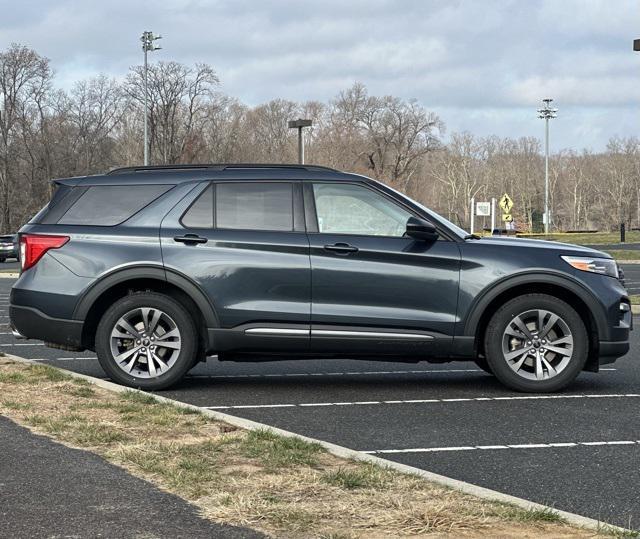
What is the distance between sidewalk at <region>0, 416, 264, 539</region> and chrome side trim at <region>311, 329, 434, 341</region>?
113 inches

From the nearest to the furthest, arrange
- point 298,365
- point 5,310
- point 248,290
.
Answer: point 248,290 → point 298,365 → point 5,310

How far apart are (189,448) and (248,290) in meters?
2.74

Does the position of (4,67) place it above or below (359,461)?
above

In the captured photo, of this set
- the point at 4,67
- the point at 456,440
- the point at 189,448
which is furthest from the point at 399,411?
the point at 4,67

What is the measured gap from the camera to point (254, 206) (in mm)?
8734

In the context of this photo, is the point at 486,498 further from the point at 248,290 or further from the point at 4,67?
the point at 4,67

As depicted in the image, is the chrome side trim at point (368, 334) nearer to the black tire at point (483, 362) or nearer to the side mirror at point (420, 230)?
the black tire at point (483, 362)

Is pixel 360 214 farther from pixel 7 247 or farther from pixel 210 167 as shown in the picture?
pixel 7 247

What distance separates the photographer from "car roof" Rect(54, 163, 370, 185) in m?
8.78

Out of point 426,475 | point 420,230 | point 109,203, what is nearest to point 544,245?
point 420,230

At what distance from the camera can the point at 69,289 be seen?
8.63 m

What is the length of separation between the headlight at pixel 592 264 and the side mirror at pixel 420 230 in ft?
3.66

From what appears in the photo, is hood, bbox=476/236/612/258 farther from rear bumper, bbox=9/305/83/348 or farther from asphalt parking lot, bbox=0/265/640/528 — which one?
rear bumper, bbox=9/305/83/348

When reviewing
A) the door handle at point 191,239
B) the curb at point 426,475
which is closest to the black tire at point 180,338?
the door handle at point 191,239
